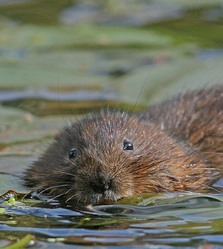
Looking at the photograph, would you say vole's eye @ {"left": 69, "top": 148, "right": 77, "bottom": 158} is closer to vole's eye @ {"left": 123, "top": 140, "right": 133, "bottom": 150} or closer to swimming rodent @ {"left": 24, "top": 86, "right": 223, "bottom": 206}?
swimming rodent @ {"left": 24, "top": 86, "right": 223, "bottom": 206}

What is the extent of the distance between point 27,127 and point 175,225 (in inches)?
136

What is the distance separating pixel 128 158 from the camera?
6609 mm

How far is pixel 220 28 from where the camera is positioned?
1258cm

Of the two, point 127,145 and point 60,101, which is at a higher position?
point 60,101

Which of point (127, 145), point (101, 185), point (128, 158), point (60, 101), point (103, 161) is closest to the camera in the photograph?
point (101, 185)

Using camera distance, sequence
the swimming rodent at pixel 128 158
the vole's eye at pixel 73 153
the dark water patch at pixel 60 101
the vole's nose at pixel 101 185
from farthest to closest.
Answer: the dark water patch at pixel 60 101
the vole's eye at pixel 73 153
the swimming rodent at pixel 128 158
the vole's nose at pixel 101 185

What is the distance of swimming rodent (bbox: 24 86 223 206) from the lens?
6.36 meters

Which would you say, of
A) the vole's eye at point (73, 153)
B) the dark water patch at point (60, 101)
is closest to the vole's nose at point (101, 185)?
the vole's eye at point (73, 153)

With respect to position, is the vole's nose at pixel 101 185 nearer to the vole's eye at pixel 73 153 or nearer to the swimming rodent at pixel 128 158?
the swimming rodent at pixel 128 158

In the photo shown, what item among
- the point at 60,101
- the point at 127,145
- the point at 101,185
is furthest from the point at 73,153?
the point at 60,101

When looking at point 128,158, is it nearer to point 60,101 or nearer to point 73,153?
point 73,153

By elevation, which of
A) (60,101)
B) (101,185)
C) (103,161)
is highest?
(60,101)

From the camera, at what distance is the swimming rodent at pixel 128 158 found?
636 cm

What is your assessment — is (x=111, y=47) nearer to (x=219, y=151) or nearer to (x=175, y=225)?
(x=219, y=151)
